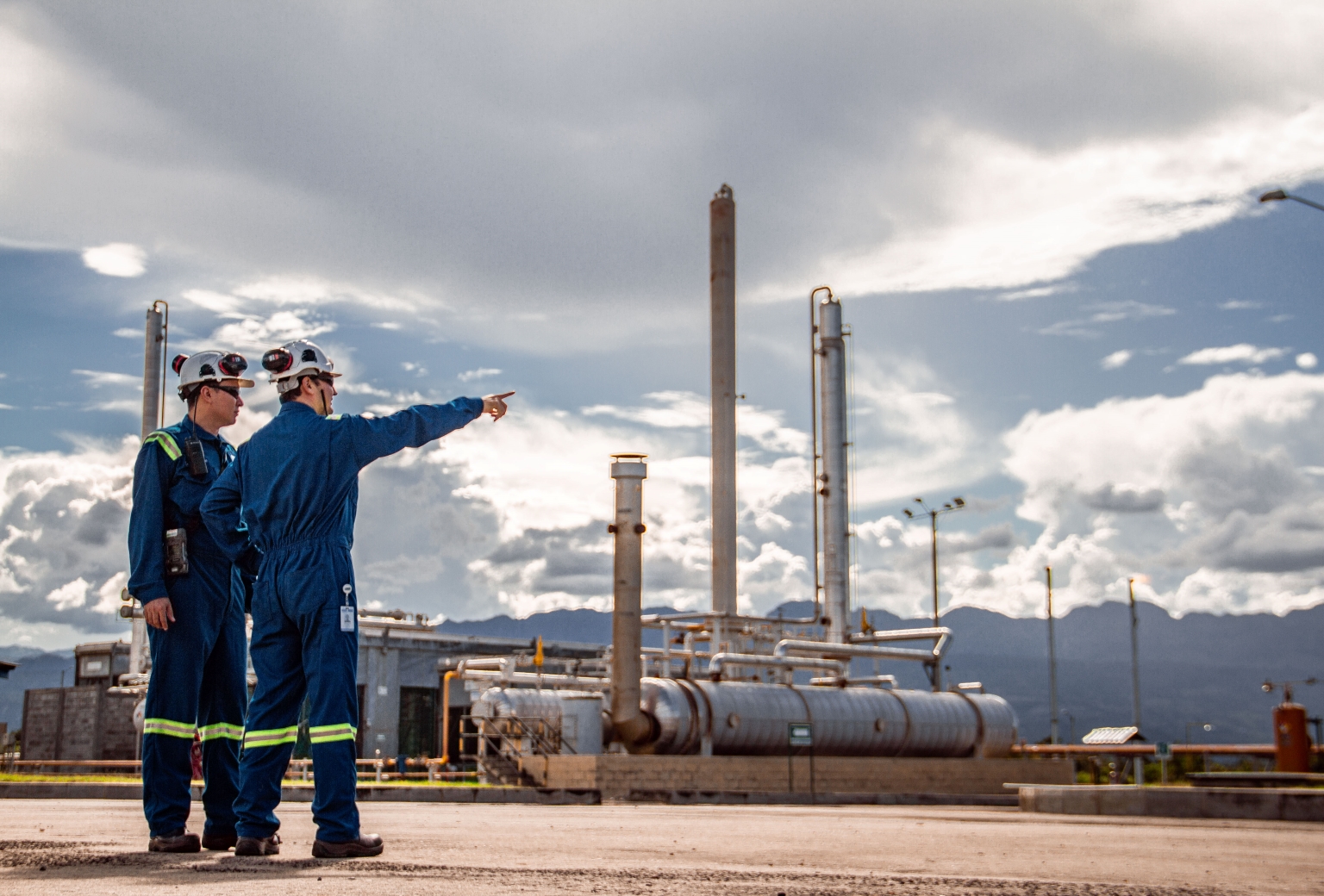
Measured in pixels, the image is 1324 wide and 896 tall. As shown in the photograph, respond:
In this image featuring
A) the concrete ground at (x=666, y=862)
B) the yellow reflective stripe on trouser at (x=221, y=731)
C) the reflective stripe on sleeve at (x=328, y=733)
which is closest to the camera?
the concrete ground at (x=666, y=862)

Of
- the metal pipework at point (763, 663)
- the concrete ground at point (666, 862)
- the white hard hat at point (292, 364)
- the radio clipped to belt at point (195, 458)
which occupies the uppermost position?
the white hard hat at point (292, 364)

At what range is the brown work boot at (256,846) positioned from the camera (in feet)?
18.0

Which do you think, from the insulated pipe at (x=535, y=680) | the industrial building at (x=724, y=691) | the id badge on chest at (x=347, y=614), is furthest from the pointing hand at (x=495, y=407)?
the insulated pipe at (x=535, y=680)

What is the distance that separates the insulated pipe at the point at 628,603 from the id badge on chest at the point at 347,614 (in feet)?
73.2

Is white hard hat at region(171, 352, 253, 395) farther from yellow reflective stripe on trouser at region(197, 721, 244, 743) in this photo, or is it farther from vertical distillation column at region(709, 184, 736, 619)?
vertical distillation column at region(709, 184, 736, 619)

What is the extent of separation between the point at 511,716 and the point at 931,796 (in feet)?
30.4

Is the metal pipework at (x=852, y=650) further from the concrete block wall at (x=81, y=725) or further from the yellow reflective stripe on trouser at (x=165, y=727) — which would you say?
the yellow reflective stripe on trouser at (x=165, y=727)

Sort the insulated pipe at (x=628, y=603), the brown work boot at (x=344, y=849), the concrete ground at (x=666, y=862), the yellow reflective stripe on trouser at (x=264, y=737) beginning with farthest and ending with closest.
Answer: the insulated pipe at (x=628, y=603)
the yellow reflective stripe on trouser at (x=264, y=737)
the brown work boot at (x=344, y=849)
the concrete ground at (x=666, y=862)

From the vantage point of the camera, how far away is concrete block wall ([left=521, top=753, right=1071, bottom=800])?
2575cm

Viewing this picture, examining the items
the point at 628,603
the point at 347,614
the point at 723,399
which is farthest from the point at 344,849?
the point at 723,399

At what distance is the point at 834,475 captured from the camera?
37.5 m

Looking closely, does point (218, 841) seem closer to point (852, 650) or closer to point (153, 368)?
point (852, 650)

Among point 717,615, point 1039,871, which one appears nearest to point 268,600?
point 1039,871

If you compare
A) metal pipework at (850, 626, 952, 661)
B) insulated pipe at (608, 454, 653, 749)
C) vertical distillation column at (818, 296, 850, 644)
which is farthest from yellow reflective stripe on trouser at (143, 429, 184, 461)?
metal pipework at (850, 626, 952, 661)
